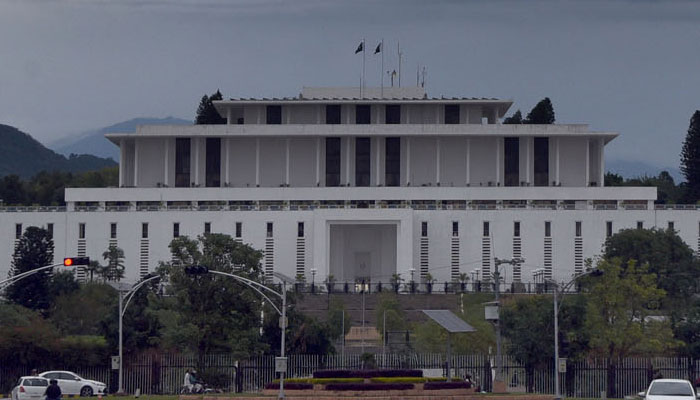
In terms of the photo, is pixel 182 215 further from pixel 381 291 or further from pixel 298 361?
pixel 298 361

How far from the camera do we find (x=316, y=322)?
77.0 metres

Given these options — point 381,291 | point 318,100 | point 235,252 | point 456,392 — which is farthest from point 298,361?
point 318,100

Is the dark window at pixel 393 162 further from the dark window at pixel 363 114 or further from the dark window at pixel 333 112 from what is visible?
the dark window at pixel 333 112

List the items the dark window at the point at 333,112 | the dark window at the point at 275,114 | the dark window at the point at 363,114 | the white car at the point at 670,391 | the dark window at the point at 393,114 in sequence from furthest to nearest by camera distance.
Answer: the dark window at the point at 275,114, the dark window at the point at 333,112, the dark window at the point at 393,114, the dark window at the point at 363,114, the white car at the point at 670,391

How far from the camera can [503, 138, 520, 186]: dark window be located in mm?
118188

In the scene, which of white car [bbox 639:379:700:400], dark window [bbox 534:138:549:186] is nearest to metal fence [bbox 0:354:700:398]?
white car [bbox 639:379:700:400]

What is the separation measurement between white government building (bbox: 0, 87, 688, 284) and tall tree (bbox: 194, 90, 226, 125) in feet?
23.2

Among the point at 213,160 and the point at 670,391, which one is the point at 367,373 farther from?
the point at 213,160

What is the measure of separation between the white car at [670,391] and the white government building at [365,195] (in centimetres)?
5863

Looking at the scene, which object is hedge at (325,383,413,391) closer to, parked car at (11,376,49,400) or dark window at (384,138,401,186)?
parked car at (11,376,49,400)

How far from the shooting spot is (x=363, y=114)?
396 feet

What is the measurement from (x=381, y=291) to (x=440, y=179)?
1764cm

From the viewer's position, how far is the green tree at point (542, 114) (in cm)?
12775

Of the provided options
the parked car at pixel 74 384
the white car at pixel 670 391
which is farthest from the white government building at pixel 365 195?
the white car at pixel 670 391
